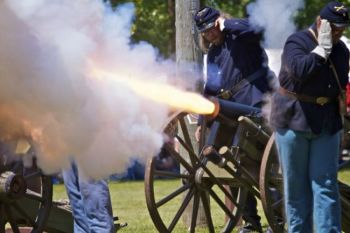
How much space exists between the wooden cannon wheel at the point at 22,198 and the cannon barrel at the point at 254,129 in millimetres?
1393

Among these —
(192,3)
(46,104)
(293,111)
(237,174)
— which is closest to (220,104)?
(237,174)

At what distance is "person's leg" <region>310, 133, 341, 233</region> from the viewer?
5.77 metres

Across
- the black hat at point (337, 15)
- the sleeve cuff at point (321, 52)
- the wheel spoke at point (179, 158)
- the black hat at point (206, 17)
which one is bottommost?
the wheel spoke at point (179, 158)

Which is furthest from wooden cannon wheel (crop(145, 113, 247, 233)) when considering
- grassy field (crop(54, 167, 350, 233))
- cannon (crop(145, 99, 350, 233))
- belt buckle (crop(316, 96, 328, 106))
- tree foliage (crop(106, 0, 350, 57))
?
tree foliage (crop(106, 0, 350, 57))

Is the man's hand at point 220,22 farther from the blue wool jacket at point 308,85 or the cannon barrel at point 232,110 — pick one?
the blue wool jacket at point 308,85

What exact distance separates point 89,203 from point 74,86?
45.8 inches

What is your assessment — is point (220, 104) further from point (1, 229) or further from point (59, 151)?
point (1, 229)

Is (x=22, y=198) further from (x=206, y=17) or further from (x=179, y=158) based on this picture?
(x=206, y=17)

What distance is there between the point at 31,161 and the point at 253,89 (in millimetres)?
1800

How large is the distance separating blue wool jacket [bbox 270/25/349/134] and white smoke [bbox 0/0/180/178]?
104 cm

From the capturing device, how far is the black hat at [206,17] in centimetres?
712

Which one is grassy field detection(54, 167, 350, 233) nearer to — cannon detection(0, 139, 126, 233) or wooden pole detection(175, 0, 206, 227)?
wooden pole detection(175, 0, 206, 227)

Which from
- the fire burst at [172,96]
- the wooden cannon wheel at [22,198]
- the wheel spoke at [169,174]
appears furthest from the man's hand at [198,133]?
the wooden cannon wheel at [22,198]

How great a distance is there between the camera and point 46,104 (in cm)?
574
